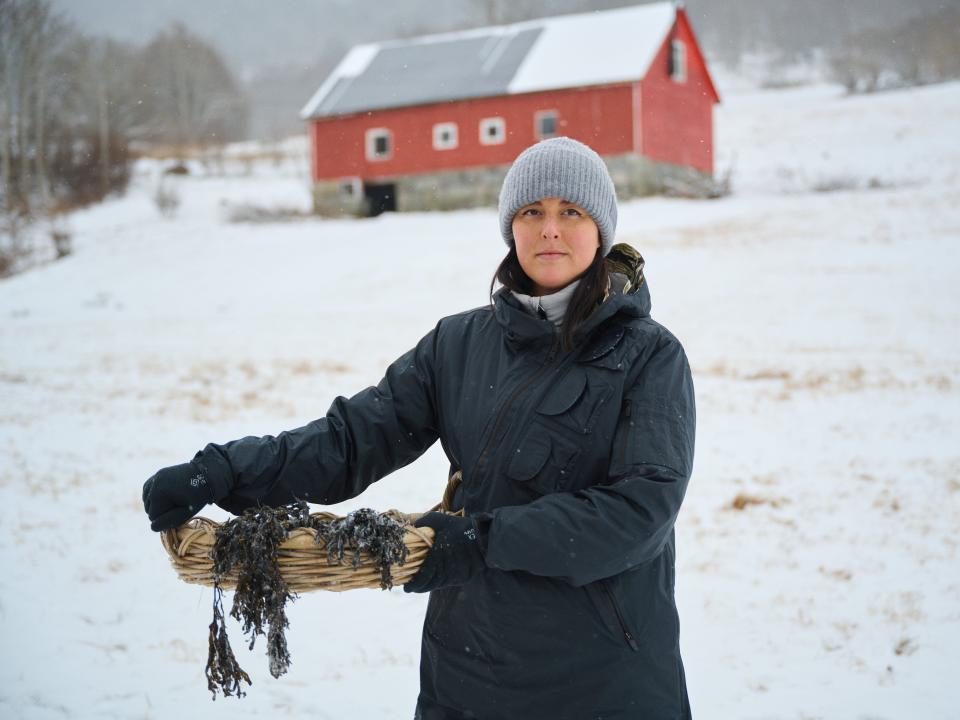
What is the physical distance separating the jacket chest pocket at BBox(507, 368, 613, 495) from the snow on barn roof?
90.3 ft

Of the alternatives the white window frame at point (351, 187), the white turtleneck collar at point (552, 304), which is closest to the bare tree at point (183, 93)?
the white window frame at point (351, 187)

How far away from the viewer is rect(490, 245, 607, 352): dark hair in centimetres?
217

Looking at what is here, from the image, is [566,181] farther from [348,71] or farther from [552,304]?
[348,71]

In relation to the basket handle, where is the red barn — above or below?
above

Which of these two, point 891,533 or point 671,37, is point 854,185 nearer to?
point 671,37

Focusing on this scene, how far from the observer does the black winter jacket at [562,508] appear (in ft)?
6.30

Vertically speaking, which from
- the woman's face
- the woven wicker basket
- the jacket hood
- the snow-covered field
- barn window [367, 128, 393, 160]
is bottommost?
the snow-covered field

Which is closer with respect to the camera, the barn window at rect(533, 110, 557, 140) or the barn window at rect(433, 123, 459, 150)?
the barn window at rect(533, 110, 557, 140)

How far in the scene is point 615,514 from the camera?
189 cm

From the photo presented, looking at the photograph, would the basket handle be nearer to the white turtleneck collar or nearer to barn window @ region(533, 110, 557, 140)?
the white turtleneck collar

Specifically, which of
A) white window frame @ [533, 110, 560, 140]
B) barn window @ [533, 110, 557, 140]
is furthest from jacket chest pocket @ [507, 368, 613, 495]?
barn window @ [533, 110, 557, 140]

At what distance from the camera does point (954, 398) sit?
975 centimetres

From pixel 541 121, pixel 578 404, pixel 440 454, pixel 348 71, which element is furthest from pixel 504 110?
pixel 578 404

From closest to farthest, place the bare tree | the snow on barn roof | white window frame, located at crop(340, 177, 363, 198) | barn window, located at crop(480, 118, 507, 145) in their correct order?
1. the snow on barn roof
2. barn window, located at crop(480, 118, 507, 145)
3. white window frame, located at crop(340, 177, 363, 198)
4. the bare tree
